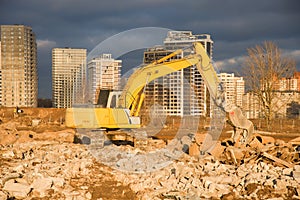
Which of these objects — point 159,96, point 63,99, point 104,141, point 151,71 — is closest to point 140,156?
point 104,141

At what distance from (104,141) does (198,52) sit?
4.67 meters

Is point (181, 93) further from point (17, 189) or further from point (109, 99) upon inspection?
point (17, 189)

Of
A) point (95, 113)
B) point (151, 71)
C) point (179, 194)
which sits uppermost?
point (151, 71)

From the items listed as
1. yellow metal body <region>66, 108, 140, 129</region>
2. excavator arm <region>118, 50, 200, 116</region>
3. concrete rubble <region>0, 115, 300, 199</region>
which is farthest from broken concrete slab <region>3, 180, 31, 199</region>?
excavator arm <region>118, 50, 200, 116</region>

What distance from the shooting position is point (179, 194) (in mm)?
8094

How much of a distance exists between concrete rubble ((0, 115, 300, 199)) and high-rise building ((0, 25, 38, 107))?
5240 centimetres

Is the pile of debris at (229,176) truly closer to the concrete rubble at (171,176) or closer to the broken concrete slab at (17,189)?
the concrete rubble at (171,176)

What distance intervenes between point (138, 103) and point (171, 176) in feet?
17.7

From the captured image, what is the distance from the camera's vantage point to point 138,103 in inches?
559

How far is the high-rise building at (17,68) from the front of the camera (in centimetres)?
6194

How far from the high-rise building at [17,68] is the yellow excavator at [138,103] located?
51591 millimetres

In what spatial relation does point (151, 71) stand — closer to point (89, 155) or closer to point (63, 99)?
point (89, 155)

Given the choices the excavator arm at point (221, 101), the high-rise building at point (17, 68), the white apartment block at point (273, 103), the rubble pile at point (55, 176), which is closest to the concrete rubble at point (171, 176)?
the rubble pile at point (55, 176)

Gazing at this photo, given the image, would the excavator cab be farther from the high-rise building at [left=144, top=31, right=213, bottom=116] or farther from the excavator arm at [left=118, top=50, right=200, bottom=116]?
the high-rise building at [left=144, top=31, right=213, bottom=116]
